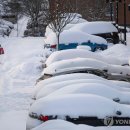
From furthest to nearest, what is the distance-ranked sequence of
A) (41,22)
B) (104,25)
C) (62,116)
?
(41,22) < (104,25) < (62,116)

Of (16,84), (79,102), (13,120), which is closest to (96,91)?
(79,102)

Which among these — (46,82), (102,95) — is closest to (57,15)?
(46,82)

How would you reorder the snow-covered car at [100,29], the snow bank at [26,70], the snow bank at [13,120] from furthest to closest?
the snow-covered car at [100,29] → the snow bank at [26,70] → the snow bank at [13,120]

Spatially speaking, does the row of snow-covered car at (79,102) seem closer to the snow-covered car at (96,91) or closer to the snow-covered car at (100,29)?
the snow-covered car at (96,91)

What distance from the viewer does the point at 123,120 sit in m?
8.02

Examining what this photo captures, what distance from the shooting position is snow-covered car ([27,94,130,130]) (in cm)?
796

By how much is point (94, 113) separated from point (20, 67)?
12256 mm

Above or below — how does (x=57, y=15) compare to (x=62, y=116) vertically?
above

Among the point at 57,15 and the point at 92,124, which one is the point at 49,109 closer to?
the point at 92,124

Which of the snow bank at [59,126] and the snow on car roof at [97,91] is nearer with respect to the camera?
the snow bank at [59,126]

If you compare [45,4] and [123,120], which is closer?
[123,120]

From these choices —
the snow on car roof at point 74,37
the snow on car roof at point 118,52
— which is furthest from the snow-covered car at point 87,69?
the snow on car roof at point 74,37

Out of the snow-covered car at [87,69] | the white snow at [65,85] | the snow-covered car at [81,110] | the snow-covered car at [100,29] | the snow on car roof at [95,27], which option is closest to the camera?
the snow-covered car at [81,110]

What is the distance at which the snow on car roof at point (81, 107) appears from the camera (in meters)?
7.96
